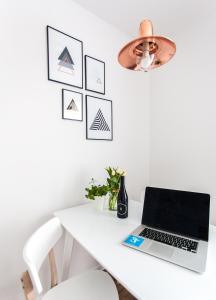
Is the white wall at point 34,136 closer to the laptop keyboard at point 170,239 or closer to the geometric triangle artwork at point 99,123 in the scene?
the geometric triangle artwork at point 99,123

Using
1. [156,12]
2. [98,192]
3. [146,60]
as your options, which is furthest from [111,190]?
[156,12]

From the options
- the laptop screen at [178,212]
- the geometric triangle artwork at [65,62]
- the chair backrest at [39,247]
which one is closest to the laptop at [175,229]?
the laptop screen at [178,212]

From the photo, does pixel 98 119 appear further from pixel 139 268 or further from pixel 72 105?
pixel 139 268

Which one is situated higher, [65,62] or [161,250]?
[65,62]

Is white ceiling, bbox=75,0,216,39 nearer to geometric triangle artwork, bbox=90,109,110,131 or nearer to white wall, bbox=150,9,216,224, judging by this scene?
white wall, bbox=150,9,216,224

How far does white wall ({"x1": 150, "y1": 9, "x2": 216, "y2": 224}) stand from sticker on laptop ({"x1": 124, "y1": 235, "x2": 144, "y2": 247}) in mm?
1084

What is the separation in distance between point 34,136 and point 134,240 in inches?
39.5

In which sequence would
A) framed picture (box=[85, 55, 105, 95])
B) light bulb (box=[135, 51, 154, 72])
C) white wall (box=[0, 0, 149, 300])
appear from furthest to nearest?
framed picture (box=[85, 55, 105, 95]), white wall (box=[0, 0, 149, 300]), light bulb (box=[135, 51, 154, 72])

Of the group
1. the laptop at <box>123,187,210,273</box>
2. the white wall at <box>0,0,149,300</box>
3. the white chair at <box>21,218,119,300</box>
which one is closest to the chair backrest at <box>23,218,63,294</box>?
the white chair at <box>21,218,119,300</box>

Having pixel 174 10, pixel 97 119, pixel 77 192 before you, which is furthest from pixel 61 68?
pixel 174 10

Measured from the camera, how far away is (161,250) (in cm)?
90

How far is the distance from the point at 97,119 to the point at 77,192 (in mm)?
716

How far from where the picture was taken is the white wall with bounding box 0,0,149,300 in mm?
1259

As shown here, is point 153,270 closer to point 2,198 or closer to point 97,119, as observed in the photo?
point 2,198
